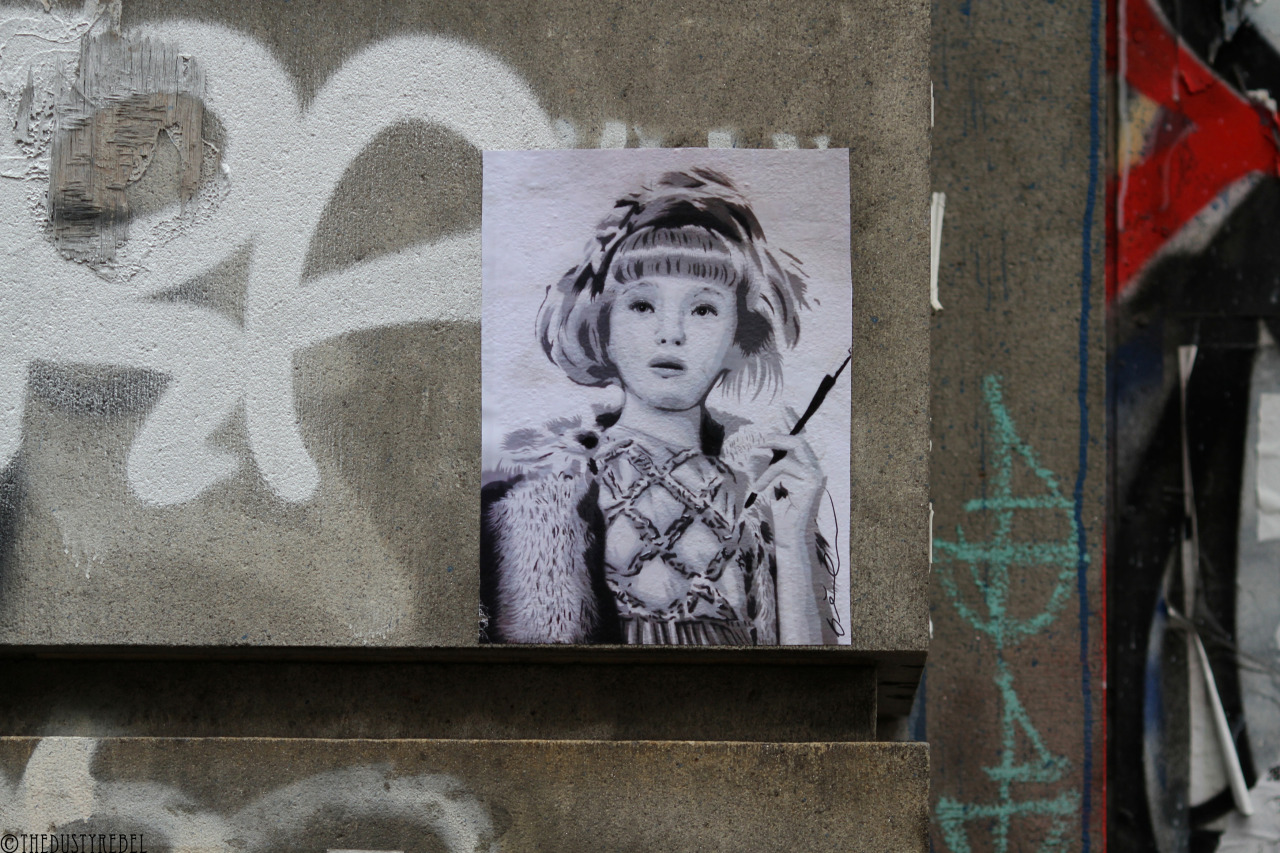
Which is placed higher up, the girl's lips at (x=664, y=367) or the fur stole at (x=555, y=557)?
the girl's lips at (x=664, y=367)

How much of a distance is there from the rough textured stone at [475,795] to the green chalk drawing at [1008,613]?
961 millimetres

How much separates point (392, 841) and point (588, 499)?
88cm

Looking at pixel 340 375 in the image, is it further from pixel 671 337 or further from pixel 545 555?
pixel 671 337

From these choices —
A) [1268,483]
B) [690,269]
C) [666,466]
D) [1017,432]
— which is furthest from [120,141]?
[1268,483]

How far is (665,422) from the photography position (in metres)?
2.17

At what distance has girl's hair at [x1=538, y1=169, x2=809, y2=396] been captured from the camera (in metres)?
2.16

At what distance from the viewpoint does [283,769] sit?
2154mm

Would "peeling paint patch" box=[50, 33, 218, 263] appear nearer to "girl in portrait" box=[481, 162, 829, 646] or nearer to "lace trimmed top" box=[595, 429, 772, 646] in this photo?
"girl in portrait" box=[481, 162, 829, 646]

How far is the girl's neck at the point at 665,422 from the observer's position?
2.17 meters

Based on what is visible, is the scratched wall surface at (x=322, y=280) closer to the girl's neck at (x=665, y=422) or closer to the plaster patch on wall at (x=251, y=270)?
the plaster patch on wall at (x=251, y=270)

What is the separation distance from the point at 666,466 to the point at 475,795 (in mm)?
854

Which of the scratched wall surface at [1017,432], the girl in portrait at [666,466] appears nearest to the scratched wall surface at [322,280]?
the girl in portrait at [666,466]

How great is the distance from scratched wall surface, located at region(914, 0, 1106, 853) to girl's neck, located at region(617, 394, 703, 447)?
1152mm

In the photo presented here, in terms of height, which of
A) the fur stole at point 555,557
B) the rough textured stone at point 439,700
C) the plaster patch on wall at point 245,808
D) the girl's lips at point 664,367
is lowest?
the plaster patch on wall at point 245,808
